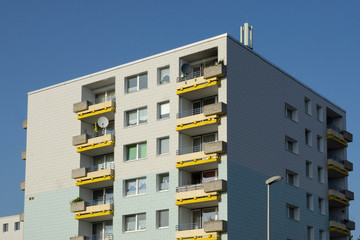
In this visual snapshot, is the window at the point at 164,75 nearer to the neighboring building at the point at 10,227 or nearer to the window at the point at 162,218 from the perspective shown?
the window at the point at 162,218

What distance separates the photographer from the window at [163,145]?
64062mm

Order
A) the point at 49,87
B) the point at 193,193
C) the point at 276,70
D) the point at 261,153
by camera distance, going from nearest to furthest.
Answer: the point at 193,193 < the point at 261,153 < the point at 276,70 < the point at 49,87

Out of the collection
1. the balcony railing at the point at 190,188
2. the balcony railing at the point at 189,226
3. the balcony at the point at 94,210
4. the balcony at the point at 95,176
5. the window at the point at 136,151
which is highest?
the window at the point at 136,151

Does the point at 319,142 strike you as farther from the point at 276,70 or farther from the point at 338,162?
the point at 276,70

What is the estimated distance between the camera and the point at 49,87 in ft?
244

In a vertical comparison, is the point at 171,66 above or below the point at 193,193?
above

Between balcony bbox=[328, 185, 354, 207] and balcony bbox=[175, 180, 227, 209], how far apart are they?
60.0ft

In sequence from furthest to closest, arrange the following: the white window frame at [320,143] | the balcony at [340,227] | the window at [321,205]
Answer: the white window frame at [320,143], the balcony at [340,227], the window at [321,205]

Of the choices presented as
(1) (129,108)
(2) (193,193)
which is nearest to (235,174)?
(2) (193,193)

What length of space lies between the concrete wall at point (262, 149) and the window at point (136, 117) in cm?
876

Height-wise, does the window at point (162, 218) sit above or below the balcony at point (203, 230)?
above

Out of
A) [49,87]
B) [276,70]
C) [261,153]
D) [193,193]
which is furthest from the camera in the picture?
[49,87]

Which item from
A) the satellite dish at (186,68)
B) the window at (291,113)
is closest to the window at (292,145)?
the window at (291,113)

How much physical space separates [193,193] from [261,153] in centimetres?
779
